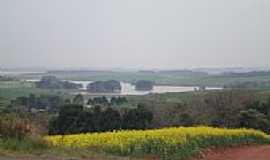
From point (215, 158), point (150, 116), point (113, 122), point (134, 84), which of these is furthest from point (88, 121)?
point (134, 84)

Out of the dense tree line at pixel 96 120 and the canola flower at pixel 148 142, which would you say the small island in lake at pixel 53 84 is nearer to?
the dense tree line at pixel 96 120

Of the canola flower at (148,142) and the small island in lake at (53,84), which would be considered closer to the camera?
the canola flower at (148,142)

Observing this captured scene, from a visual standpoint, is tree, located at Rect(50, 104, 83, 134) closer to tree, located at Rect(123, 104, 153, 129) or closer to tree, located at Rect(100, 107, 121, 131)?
tree, located at Rect(100, 107, 121, 131)

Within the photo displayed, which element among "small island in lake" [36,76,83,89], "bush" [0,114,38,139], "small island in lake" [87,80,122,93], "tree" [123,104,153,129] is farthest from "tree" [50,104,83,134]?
"small island in lake" [87,80,122,93]

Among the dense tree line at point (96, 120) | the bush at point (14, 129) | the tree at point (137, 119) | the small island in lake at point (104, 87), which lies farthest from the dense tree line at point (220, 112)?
the small island in lake at point (104, 87)

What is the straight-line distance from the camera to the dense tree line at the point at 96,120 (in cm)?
2808

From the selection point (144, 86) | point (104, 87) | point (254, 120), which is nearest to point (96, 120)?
point (254, 120)

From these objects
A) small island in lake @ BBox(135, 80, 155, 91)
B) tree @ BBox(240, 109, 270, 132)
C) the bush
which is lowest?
small island in lake @ BBox(135, 80, 155, 91)

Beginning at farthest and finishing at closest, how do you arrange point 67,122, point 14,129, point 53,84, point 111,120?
point 53,84
point 111,120
point 67,122
point 14,129


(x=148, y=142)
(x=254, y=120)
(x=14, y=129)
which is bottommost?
(x=254, y=120)

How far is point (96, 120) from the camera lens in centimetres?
2897

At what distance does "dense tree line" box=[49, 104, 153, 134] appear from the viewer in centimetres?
2808

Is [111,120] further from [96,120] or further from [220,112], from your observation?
[220,112]

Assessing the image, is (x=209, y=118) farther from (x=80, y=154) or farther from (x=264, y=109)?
(x=80, y=154)
